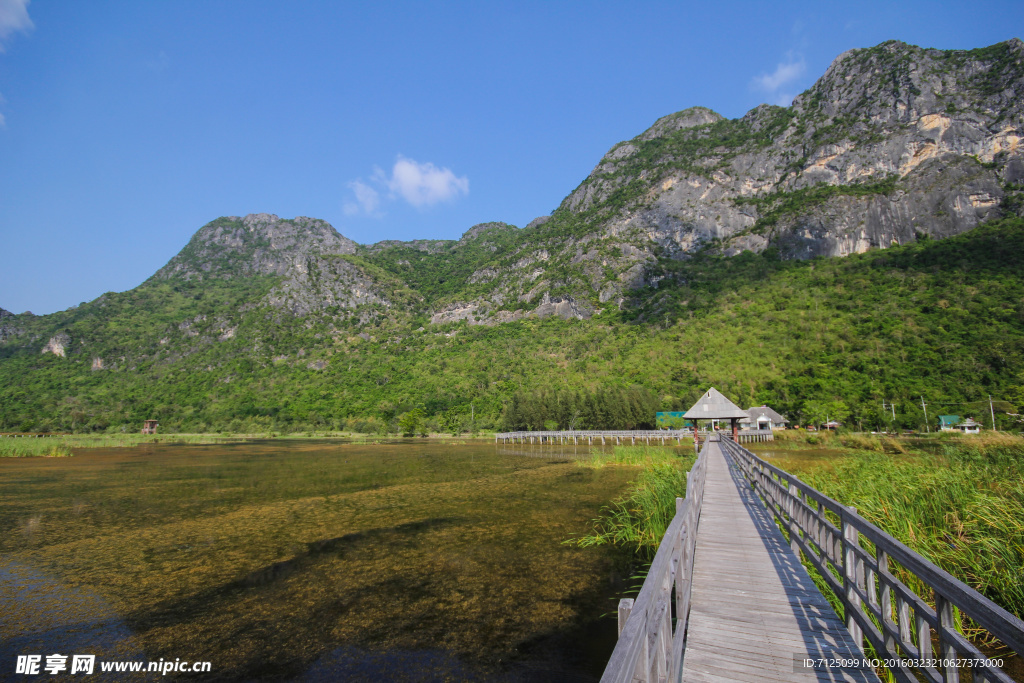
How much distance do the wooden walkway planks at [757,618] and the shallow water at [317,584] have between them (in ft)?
6.09

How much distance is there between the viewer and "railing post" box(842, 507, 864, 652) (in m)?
4.07

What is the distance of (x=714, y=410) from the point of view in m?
28.4

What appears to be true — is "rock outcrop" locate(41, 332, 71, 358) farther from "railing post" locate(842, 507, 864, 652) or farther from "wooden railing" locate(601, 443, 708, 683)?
"railing post" locate(842, 507, 864, 652)

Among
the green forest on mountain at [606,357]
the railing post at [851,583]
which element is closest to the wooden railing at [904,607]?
the railing post at [851,583]

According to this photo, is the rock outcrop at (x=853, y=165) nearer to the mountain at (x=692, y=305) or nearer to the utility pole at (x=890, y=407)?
the mountain at (x=692, y=305)

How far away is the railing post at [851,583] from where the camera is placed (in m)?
4.07

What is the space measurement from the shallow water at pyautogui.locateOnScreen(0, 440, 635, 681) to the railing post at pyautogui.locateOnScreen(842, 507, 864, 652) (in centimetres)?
294

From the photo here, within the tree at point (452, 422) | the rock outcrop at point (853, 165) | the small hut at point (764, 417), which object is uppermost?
Answer: the rock outcrop at point (853, 165)

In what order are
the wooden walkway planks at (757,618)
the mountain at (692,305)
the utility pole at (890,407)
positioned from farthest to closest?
the mountain at (692,305)
the utility pole at (890,407)
the wooden walkway planks at (757,618)

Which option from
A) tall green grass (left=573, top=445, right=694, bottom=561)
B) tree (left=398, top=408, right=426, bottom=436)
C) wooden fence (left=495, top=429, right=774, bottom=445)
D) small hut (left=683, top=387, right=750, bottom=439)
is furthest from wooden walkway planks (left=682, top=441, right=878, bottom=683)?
tree (left=398, top=408, right=426, bottom=436)

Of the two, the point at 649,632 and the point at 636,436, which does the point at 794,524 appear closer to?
the point at 649,632

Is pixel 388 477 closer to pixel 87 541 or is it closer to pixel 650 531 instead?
pixel 87 541

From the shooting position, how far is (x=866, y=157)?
107 meters

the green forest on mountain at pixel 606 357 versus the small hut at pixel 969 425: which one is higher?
the green forest on mountain at pixel 606 357
